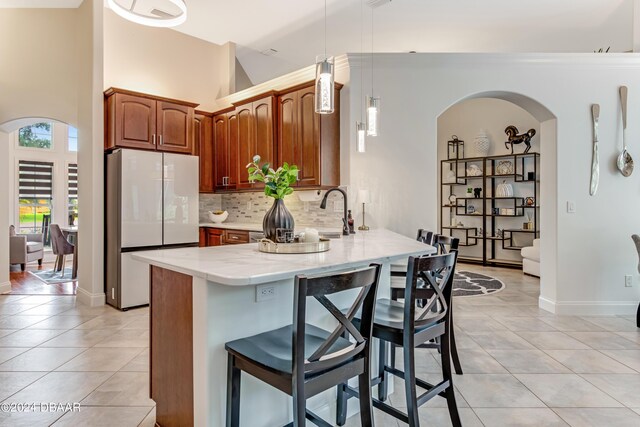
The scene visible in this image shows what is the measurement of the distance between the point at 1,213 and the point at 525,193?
824 cm

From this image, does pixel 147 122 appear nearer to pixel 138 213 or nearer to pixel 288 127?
pixel 138 213

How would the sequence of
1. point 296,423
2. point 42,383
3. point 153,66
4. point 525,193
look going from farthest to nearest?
point 525,193 → point 153,66 → point 42,383 → point 296,423

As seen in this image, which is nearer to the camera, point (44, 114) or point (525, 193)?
point (44, 114)

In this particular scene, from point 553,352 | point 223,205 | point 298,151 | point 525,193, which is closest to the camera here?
point 553,352

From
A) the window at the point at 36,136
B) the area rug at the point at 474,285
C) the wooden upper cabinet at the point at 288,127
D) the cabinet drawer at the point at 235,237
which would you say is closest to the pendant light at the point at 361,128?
the wooden upper cabinet at the point at 288,127

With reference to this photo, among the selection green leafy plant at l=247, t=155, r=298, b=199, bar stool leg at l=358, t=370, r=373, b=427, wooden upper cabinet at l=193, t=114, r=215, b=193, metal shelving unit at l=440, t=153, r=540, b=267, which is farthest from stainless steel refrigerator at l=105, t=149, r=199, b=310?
metal shelving unit at l=440, t=153, r=540, b=267

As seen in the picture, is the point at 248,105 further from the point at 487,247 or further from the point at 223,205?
the point at 487,247

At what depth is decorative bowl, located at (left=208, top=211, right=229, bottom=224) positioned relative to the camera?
562 centimetres

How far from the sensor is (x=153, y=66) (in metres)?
5.02

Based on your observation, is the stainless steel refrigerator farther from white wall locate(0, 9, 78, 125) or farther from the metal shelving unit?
the metal shelving unit

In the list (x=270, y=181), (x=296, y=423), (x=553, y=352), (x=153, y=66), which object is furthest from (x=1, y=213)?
(x=553, y=352)

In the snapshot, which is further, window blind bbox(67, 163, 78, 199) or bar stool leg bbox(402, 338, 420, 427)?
window blind bbox(67, 163, 78, 199)

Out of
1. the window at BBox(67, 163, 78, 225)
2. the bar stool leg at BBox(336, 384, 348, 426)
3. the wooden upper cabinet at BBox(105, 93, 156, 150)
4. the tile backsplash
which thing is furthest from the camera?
the window at BBox(67, 163, 78, 225)

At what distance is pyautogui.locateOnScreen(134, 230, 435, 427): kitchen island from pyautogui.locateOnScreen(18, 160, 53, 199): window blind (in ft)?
23.7
